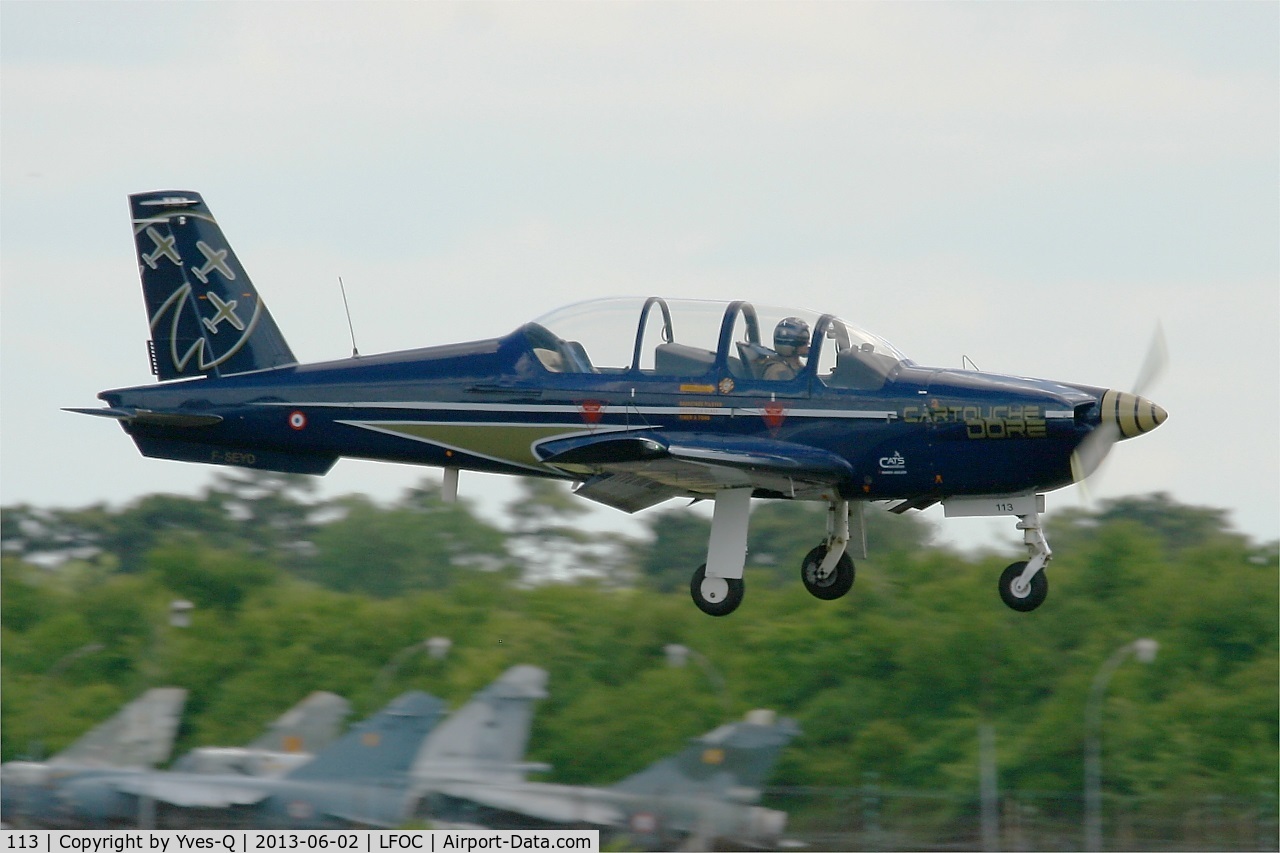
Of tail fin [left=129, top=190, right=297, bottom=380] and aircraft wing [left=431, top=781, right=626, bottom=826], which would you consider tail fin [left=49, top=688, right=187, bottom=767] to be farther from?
tail fin [left=129, top=190, right=297, bottom=380]

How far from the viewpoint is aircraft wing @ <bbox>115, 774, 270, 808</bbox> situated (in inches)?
1320

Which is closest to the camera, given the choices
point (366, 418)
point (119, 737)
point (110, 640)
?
point (366, 418)

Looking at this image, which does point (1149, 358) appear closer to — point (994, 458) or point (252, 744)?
point (994, 458)

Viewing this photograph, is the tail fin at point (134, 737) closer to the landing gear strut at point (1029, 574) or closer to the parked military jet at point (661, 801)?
the parked military jet at point (661, 801)

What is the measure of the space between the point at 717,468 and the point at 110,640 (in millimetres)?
43798

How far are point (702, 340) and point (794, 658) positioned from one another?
30548 mm

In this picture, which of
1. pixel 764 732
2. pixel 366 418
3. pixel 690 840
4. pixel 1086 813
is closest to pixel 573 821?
pixel 690 840

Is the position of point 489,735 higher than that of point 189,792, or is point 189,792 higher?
point 489,735

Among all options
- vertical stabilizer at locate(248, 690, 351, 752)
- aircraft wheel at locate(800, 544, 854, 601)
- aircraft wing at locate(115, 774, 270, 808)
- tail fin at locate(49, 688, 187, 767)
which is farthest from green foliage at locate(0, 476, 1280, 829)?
aircraft wheel at locate(800, 544, 854, 601)

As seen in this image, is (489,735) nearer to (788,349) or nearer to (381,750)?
(381,750)

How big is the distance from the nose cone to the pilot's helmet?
2688mm

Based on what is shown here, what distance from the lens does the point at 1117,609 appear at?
45.9 meters

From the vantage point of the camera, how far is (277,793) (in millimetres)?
33125
